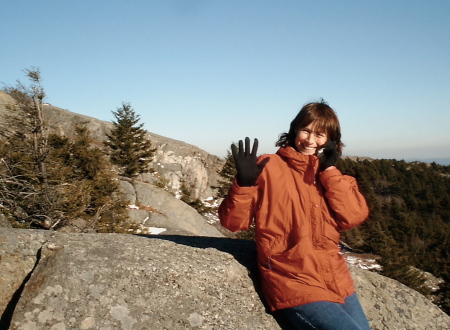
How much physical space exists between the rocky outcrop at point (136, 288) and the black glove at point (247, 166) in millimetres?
1043

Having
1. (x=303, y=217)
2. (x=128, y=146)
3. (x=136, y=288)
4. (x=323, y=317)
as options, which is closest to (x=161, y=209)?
(x=128, y=146)

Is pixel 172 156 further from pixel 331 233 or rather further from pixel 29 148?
pixel 331 233

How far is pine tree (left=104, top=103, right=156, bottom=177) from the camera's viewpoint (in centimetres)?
2880

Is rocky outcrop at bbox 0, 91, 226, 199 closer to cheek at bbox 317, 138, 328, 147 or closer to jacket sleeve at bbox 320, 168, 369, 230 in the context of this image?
cheek at bbox 317, 138, 328, 147

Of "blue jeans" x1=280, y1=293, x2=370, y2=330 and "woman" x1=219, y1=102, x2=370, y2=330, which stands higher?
"woman" x1=219, y1=102, x2=370, y2=330

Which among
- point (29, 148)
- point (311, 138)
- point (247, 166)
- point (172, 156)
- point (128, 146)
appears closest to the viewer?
point (247, 166)

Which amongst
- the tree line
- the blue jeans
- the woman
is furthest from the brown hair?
the tree line

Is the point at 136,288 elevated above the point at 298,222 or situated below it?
below

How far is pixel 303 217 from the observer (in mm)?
3125

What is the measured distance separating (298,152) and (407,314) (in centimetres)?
224

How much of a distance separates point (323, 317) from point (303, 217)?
824 millimetres

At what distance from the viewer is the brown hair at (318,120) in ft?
11.1

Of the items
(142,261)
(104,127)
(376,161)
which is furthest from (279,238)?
(376,161)

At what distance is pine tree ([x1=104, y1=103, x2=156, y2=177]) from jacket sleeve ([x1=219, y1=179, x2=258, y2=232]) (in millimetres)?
26303
